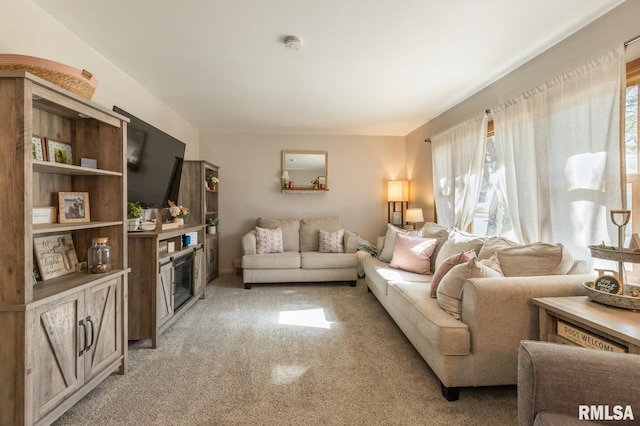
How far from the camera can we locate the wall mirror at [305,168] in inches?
196

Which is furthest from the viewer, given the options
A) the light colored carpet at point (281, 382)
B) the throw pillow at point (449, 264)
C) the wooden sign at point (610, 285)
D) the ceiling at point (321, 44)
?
the throw pillow at point (449, 264)

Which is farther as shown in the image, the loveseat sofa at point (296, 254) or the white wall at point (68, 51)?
the loveseat sofa at point (296, 254)

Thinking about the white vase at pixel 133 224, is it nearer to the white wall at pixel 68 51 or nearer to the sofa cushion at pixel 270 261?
the white wall at pixel 68 51

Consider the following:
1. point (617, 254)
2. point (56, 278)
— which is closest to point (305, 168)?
point (56, 278)

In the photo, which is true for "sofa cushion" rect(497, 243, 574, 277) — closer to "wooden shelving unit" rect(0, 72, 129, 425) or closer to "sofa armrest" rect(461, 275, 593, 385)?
"sofa armrest" rect(461, 275, 593, 385)

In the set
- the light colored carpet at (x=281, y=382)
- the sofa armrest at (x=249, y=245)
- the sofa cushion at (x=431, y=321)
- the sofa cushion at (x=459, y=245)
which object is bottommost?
the light colored carpet at (x=281, y=382)

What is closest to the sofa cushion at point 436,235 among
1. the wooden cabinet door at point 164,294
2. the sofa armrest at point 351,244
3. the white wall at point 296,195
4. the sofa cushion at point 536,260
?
the sofa cushion at point 536,260

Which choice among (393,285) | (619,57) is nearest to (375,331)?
(393,285)

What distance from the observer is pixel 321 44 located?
2.25 m

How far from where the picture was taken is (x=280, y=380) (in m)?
1.92

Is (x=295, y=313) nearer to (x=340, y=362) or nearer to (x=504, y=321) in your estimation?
(x=340, y=362)

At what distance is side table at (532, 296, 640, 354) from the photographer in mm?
1201

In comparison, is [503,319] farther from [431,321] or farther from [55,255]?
[55,255]

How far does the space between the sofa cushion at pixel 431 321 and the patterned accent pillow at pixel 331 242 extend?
1904 millimetres
